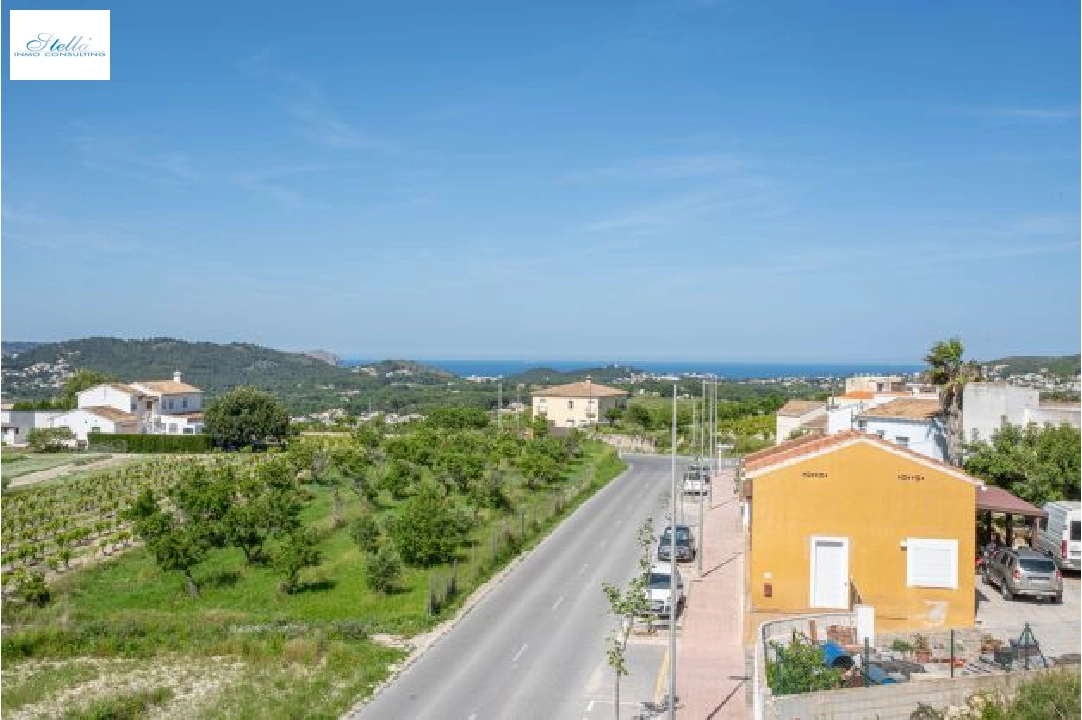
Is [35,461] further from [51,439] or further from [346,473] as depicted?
[346,473]

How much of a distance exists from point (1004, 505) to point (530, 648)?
16.2 metres

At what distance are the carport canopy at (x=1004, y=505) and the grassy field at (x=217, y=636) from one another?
16814 mm

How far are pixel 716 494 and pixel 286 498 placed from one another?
24.3 metres

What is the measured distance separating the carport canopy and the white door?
22.2 ft

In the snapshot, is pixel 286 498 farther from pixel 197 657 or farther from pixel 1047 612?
pixel 1047 612

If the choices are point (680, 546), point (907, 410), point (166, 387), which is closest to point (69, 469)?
point (166, 387)

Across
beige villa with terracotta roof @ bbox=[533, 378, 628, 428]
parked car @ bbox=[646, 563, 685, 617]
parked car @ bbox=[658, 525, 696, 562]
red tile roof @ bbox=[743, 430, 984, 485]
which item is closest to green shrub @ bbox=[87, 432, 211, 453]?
beige villa with terracotta roof @ bbox=[533, 378, 628, 428]

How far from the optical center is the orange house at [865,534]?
24609 millimetres

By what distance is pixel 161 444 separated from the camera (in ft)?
261

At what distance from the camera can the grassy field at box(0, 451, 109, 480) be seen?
66.6 metres

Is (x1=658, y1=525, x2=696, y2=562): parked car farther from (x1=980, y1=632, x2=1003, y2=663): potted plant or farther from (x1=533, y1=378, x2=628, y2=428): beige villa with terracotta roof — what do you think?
(x1=533, y1=378, x2=628, y2=428): beige villa with terracotta roof

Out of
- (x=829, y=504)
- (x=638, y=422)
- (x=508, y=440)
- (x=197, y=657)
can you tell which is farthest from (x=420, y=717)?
(x=638, y=422)

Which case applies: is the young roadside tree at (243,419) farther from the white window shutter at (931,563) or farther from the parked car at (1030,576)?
the white window shutter at (931,563)

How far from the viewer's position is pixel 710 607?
93.2 feet
